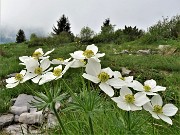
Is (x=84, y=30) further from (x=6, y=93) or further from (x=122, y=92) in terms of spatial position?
(x=122, y=92)

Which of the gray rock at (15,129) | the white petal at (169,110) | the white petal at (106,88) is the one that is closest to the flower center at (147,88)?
the white petal at (169,110)

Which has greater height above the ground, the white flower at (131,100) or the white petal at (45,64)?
the white petal at (45,64)

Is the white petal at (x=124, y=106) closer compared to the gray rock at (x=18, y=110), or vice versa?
the white petal at (x=124, y=106)

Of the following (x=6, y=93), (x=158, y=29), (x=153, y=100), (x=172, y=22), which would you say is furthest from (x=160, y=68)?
(x=172, y=22)

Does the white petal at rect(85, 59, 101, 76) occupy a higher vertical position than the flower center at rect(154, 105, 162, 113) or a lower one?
higher

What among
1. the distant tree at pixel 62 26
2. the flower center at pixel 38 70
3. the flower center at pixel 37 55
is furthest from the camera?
the distant tree at pixel 62 26

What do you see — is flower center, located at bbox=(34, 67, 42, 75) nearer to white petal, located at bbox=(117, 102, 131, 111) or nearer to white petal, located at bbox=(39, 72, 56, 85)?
white petal, located at bbox=(39, 72, 56, 85)

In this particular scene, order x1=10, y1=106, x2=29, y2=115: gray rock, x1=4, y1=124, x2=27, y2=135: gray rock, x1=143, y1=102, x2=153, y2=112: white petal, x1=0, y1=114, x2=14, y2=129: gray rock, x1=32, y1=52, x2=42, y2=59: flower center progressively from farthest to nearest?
1. x1=10, y1=106, x2=29, y2=115: gray rock
2. x1=0, y1=114, x2=14, y2=129: gray rock
3. x1=4, y1=124, x2=27, y2=135: gray rock
4. x1=32, y1=52, x2=42, y2=59: flower center
5. x1=143, y1=102, x2=153, y2=112: white petal

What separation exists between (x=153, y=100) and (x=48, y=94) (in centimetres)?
42

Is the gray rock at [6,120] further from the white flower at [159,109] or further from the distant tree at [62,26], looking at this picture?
the distant tree at [62,26]

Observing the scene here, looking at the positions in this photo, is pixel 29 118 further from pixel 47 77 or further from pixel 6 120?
pixel 47 77

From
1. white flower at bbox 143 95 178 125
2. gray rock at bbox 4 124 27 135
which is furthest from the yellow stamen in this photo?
gray rock at bbox 4 124 27 135

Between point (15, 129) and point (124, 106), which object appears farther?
point (15, 129)

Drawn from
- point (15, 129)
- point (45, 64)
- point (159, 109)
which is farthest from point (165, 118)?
point (15, 129)
